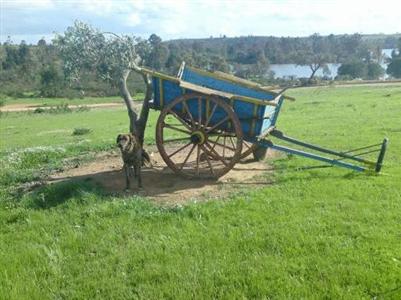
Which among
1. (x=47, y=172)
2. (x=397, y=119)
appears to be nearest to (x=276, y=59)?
(x=397, y=119)

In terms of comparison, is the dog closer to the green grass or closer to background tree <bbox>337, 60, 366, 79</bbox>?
the green grass

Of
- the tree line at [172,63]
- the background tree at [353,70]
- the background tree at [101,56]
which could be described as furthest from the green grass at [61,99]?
the background tree at [101,56]

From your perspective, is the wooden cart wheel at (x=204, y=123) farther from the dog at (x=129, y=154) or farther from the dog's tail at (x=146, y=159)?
the dog's tail at (x=146, y=159)

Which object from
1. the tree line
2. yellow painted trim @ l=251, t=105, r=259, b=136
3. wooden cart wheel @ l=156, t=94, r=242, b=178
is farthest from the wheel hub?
the tree line

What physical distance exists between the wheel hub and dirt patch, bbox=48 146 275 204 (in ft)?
2.52

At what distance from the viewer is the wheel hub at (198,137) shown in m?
9.83

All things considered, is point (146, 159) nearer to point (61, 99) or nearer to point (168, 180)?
point (168, 180)

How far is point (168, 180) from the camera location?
10023mm

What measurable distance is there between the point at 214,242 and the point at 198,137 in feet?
11.8

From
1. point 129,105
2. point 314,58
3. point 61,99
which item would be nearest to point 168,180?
point 129,105

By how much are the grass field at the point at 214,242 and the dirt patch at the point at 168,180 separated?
430mm

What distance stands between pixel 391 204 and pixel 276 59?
396ft

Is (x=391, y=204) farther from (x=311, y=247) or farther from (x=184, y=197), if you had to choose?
(x=184, y=197)

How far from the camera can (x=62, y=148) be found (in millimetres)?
14617
